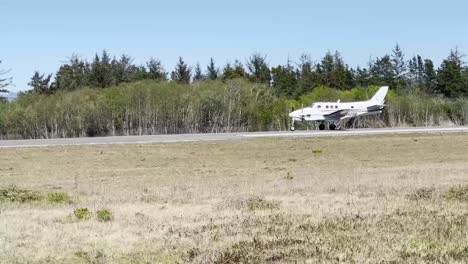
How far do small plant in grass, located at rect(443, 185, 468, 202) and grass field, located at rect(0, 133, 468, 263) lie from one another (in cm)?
2

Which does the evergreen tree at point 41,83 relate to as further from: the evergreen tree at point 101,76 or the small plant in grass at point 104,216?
the small plant in grass at point 104,216

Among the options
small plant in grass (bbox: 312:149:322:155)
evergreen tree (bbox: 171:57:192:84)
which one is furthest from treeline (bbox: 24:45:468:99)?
small plant in grass (bbox: 312:149:322:155)

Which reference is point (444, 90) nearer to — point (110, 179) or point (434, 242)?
point (110, 179)

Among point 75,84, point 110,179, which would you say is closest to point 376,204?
point 110,179

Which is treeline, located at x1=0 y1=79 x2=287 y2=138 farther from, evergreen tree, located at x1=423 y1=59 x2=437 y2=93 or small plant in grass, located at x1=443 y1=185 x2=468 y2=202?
evergreen tree, located at x1=423 y1=59 x2=437 y2=93

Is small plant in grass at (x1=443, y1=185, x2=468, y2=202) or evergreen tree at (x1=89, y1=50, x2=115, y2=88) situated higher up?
evergreen tree at (x1=89, y1=50, x2=115, y2=88)

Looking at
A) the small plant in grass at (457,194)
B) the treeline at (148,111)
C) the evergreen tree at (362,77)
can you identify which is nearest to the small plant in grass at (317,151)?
the small plant in grass at (457,194)

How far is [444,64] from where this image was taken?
310 feet

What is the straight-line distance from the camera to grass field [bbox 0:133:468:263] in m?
6.82

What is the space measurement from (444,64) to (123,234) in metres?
93.7

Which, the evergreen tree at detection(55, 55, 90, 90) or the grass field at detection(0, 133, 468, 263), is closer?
the grass field at detection(0, 133, 468, 263)

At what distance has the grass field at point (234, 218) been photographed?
6.82 metres

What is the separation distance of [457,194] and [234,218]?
480 cm

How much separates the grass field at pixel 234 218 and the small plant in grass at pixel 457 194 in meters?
0.02
